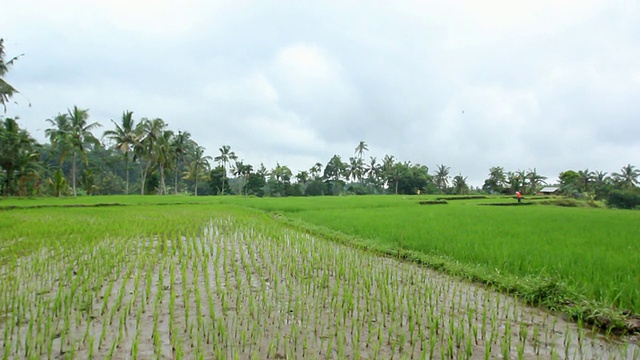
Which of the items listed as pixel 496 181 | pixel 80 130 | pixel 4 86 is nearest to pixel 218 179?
pixel 80 130

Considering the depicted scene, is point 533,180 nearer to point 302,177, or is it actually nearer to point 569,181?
point 569,181

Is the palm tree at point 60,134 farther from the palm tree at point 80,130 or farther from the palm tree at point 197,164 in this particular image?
the palm tree at point 197,164

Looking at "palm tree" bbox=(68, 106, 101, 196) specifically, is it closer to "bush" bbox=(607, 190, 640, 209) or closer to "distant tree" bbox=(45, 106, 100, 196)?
"distant tree" bbox=(45, 106, 100, 196)

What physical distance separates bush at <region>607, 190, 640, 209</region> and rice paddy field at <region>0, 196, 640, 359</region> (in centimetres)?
2550

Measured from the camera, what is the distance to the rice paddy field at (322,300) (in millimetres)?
2340

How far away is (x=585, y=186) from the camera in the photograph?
42.2m

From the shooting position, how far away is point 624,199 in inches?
992

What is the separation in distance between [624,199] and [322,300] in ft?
104

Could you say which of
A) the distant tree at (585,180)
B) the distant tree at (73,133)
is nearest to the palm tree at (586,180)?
the distant tree at (585,180)

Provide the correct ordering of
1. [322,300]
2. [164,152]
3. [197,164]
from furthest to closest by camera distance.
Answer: [197,164] < [164,152] < [322,300]

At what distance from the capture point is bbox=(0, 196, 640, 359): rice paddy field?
7.68ft

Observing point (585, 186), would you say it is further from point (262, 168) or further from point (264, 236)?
point (264, 236)

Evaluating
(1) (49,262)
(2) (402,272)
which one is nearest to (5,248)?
(1) (49,262)

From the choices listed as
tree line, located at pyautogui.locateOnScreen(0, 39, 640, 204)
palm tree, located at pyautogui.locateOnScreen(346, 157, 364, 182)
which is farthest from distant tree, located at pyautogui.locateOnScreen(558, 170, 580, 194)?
palm tree, located at pyautogui.locateOnScreen(346, 157, 364, 182)
